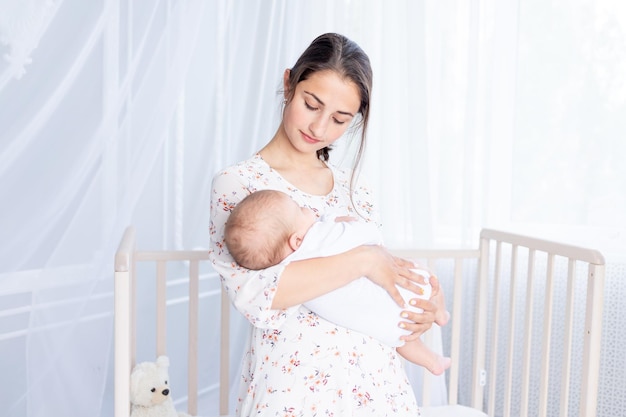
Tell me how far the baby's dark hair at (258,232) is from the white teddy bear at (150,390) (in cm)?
47

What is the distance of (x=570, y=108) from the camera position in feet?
7.74

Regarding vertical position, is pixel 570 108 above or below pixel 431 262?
above

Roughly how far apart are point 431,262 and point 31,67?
42.7 inches

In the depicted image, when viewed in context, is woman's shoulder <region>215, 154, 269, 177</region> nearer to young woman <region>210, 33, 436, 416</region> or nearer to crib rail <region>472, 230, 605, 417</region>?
young woman <region>210, 33, 436, 416</region>

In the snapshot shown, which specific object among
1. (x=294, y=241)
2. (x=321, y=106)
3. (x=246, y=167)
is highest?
(x=321, y=106)

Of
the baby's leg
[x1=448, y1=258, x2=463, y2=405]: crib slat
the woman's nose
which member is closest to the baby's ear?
the woman's nose

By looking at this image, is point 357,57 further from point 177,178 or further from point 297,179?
point 177,178

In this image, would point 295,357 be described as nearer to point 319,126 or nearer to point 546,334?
point 319,126

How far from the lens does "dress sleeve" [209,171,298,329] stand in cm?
112

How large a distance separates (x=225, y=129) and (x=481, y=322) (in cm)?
93

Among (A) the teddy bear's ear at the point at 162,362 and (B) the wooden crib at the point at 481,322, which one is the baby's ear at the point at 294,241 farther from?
(A) the teddy bear's ear at the point at 162,362

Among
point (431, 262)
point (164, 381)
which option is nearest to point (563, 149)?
point (431, 262)

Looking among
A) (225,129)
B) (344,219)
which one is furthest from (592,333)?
(225,129)

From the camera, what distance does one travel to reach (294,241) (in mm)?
1128
